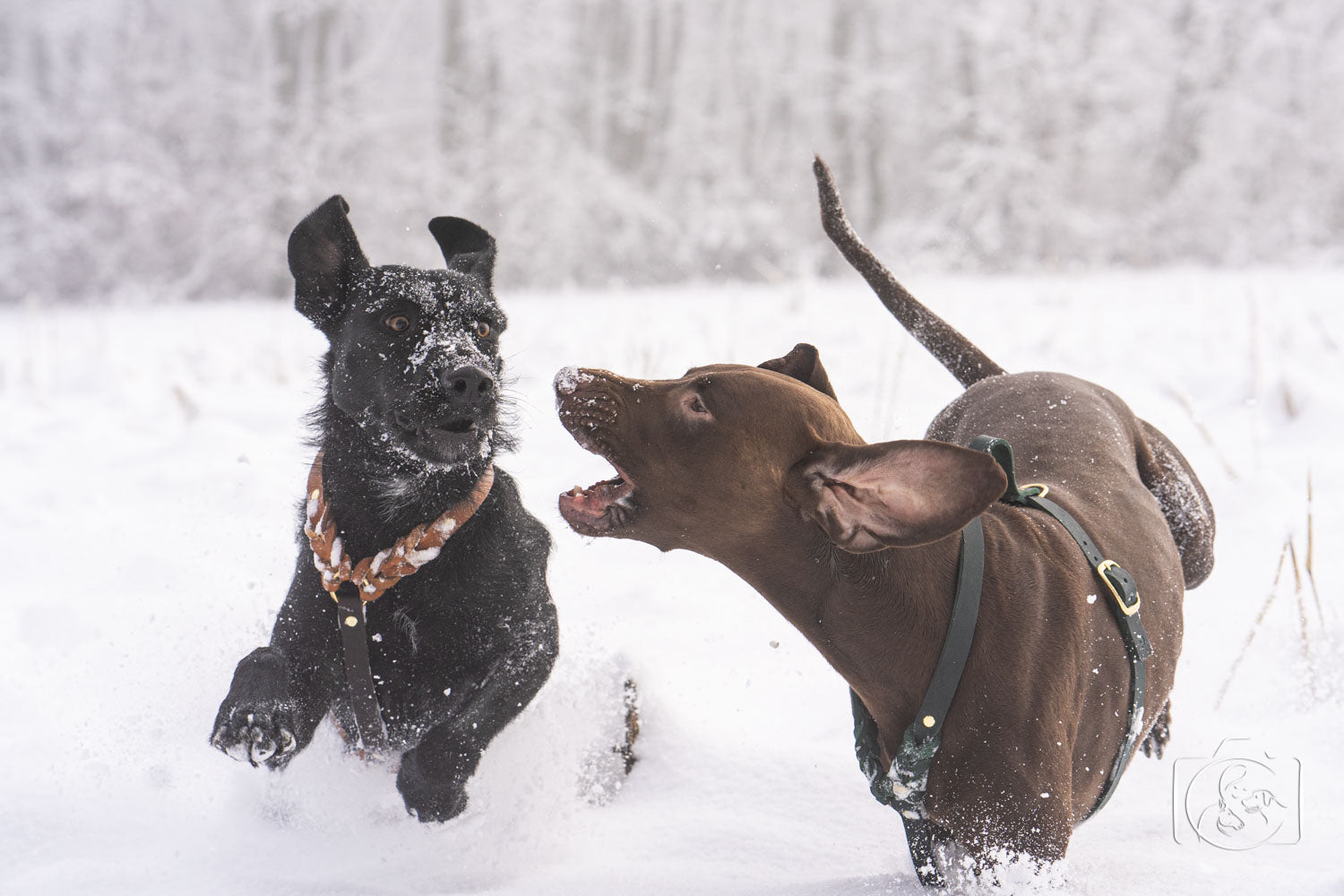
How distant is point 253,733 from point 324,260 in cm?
125

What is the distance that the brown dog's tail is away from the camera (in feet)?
9.27

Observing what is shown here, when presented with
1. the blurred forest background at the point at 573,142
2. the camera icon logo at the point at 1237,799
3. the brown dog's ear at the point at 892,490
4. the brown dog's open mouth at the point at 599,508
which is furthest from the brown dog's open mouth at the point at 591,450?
the blurred forest background at the point at 573,142

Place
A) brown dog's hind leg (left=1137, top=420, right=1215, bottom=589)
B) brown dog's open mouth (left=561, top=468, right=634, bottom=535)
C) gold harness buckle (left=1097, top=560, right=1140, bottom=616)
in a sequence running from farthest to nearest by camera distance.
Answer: brown dog's hind leg (left=1137, top=420, right=1215, bottom=589), gold harness buckle (left=1097, top=560, right=1140, bottom=616), brown dog's open mouth (left=561, top=468, right=634, bottom=535)

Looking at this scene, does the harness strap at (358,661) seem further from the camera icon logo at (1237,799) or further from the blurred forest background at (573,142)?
the blurred forest background at (573,142)

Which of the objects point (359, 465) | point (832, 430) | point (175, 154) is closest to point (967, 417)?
point (832, 430)

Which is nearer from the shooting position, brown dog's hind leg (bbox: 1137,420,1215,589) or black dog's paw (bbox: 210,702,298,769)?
black dog's paw (bbox: 210,702,298,769)

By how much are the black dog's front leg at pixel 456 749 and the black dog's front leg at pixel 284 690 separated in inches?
10.9

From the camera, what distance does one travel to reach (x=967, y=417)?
288 cm

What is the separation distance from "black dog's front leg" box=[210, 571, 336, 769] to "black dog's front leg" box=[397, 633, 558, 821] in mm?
277

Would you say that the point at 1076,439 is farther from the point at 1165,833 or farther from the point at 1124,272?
the point at 1124,272

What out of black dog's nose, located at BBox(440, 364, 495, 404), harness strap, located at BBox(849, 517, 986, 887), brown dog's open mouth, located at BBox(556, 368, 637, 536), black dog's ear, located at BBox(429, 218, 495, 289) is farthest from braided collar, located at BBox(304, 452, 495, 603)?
harness strap, located at BBox(849, 517, 986, 887)

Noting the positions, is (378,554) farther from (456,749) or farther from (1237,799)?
(1237,799)

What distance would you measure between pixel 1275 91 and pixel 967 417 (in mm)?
18702

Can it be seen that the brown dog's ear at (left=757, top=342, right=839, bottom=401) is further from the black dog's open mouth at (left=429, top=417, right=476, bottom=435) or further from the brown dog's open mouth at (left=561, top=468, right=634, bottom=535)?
the black dog's open mouth at (left=429, top=417, right=476, bottom=435)
